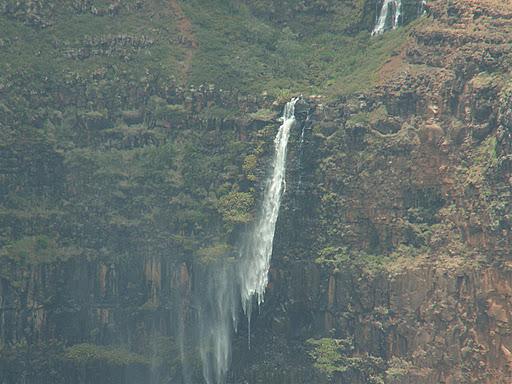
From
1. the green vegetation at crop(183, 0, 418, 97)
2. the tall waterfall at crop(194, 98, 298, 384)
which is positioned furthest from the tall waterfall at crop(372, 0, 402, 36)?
the tall waterfall at crop(194, 98, 298, 384)

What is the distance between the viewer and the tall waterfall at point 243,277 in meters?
129

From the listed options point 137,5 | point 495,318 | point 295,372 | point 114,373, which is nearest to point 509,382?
point 495,318

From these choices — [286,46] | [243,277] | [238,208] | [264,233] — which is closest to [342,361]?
[243,277]

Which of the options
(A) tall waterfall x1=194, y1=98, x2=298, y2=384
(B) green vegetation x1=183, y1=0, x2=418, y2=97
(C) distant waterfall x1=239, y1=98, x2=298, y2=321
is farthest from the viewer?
(B) green vegetation x1=183, y1=0, x2=418, y2=97

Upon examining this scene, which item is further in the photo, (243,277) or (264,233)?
(243,277)

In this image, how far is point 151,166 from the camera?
131 m

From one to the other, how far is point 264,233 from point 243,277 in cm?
279

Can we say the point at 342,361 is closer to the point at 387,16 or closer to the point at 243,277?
the point at 243,277

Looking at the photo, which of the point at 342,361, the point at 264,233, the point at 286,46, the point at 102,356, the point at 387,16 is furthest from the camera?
the point at 286,46

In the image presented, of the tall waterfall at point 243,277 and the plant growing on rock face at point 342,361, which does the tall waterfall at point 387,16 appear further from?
the plant growing on rock face at point 342,361

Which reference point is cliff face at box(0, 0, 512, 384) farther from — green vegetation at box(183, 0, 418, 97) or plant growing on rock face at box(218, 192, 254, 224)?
green vegetation at box(183, 0, 418, 97)

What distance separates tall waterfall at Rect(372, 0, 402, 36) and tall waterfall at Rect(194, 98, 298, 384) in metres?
8.50

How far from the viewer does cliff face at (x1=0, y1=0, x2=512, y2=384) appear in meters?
121

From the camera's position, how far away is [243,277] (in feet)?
424
